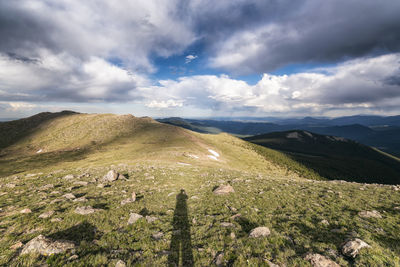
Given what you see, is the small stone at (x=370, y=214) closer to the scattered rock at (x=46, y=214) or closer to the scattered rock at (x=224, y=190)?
the scattered rock at (x=224, y=190)

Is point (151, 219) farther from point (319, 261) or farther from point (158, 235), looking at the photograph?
point (319, 261)

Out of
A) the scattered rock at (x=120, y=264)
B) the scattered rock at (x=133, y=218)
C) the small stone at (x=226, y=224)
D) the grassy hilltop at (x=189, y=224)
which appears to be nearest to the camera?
the scattered rock at (x=120, y=264)

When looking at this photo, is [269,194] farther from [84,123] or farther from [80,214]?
[84,123]

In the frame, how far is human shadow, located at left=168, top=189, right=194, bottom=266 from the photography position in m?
7.27

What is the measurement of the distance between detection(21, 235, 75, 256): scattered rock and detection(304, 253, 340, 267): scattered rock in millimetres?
10856

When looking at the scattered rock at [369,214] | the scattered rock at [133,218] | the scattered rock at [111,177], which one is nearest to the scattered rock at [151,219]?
the scattered rock at [133,218]

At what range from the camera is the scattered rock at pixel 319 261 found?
6320mm

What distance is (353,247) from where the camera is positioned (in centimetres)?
690

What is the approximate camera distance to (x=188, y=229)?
32.9 ft

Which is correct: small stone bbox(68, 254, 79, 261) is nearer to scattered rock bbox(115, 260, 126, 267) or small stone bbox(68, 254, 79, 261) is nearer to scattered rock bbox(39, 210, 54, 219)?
scattered rock bbox(115, 260, 126, 267)

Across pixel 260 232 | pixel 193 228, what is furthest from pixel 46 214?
pixel 260 232

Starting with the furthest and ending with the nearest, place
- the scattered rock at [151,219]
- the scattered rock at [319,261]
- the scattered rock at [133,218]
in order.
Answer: the scattered rock at [151,219] < the scattered rock at [133,218] < the scattered rock at [319,261]

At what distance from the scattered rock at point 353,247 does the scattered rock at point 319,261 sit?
42.6 inches

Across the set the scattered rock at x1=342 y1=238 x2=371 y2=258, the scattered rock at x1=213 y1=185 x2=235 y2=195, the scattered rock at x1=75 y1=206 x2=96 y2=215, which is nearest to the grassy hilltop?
the scattered rock at x1=342 y1=238 x2=371 y2=258
